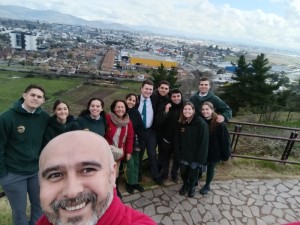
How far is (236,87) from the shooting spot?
20219 mm

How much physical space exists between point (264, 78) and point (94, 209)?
816 inches

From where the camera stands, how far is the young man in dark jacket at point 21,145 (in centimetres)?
254

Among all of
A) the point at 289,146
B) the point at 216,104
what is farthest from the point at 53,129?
the point at 289,146

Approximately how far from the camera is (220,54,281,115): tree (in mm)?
18844

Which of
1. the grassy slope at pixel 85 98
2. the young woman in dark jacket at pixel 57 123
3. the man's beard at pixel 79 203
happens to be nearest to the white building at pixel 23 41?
the grassy slope at pixel 85 98

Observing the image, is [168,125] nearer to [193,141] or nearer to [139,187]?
[193,141]

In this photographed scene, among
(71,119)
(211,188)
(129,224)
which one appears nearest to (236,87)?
(211,188)

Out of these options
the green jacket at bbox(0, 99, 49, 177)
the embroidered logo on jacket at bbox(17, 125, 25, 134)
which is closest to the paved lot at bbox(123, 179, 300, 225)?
the green jacket at bbox(0, 99, 49, 177)

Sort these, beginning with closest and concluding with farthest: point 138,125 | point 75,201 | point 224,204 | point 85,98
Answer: point 75,201
point 138,125
point 224,204
point 85,98

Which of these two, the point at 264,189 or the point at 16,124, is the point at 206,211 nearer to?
the point at 264,189

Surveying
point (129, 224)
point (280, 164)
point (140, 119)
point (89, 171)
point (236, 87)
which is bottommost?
point (236, 87)

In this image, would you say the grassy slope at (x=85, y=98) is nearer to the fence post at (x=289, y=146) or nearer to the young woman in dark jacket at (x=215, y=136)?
the fence post at (x=289, y=146)

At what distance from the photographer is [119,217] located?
120 cm

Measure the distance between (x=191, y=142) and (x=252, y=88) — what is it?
1748 centimetres
